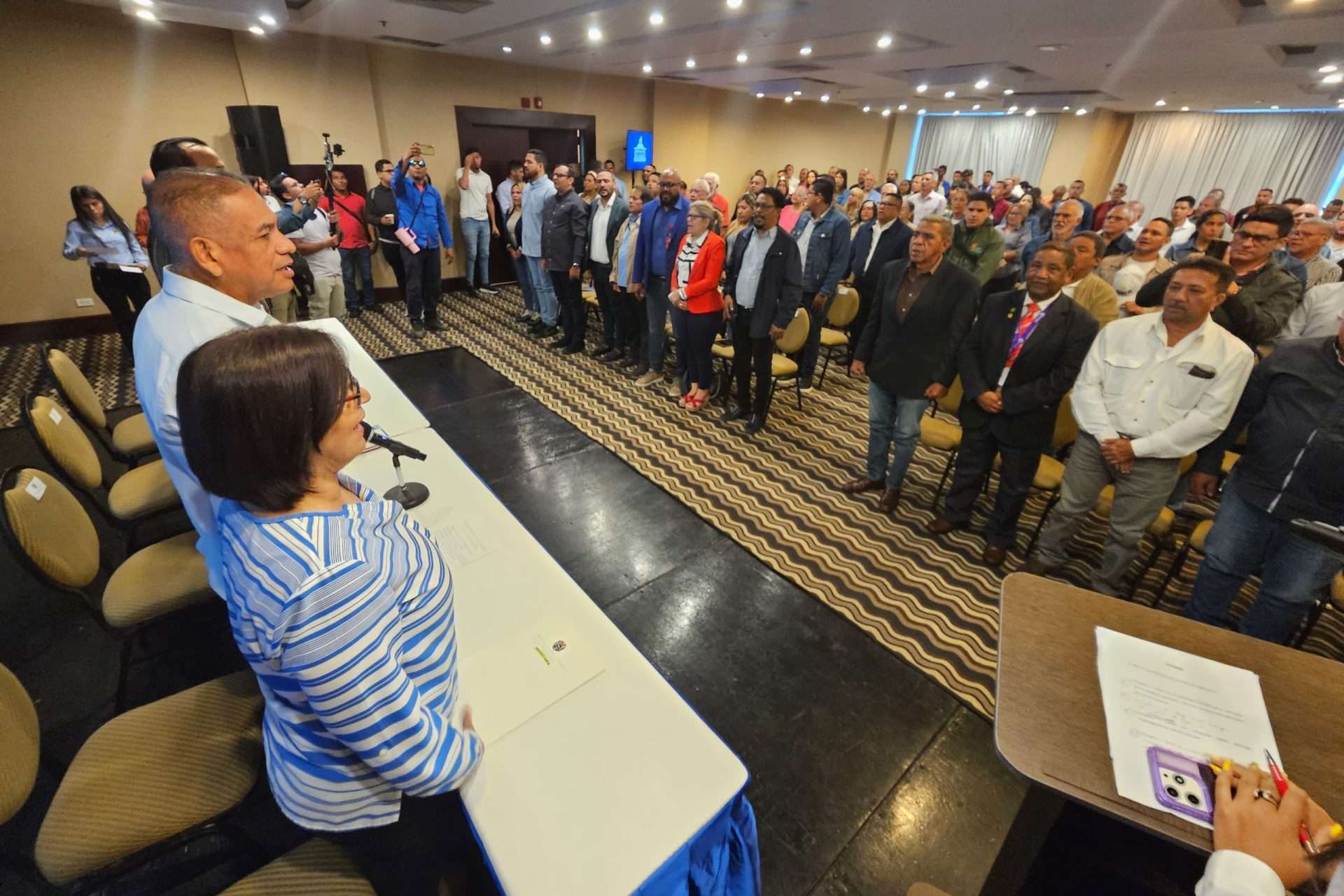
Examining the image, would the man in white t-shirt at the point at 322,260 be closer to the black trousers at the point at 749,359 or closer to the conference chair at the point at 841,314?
the black trousers at the point at 749,359

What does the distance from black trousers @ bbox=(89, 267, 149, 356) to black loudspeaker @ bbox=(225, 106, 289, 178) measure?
1.71m

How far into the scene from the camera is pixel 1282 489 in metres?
1.83

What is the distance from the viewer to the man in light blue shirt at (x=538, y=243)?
504 cm

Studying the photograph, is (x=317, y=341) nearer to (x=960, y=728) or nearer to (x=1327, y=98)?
(x=960, y=728)

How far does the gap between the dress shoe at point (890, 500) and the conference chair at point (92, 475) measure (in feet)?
11.2

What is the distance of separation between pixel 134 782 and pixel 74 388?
228cm

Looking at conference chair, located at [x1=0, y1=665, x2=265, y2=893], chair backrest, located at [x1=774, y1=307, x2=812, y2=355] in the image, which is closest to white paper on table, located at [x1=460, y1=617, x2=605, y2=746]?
conference chair, located at [x1=0, y1=665, x2=265, y2=893]

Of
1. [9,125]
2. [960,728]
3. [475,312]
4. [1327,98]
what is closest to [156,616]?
[960,728]

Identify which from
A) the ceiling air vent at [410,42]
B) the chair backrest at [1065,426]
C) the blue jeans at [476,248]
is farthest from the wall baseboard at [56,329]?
the chair backrest at [1065,426]

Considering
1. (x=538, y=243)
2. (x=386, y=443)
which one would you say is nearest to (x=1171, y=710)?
(x=386, y=443)

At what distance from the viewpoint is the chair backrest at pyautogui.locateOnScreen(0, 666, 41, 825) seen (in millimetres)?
1029

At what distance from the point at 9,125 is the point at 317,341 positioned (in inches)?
278

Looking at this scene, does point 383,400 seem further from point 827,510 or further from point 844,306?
point 844,306

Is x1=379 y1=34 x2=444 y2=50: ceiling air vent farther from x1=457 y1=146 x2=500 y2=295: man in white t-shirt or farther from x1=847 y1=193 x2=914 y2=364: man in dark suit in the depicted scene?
x1=847 y1=193 x2=914 y2=364: man in dark suit
